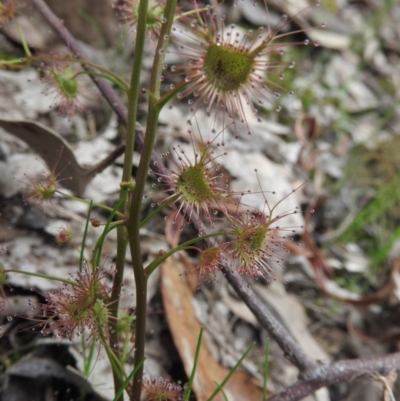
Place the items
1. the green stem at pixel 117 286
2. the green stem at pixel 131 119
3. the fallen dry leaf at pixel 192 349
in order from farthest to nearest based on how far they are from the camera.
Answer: the fallen dry leaf at pixel 192 349, the green stem at pixel 117 286, the green stem at pixel 131 119

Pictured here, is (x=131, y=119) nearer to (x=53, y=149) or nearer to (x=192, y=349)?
(x=53, y=149)

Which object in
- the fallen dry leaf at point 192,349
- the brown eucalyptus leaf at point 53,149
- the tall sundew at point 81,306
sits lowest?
the tall sundew at point 81,306

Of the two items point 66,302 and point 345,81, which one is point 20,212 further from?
point 345,81

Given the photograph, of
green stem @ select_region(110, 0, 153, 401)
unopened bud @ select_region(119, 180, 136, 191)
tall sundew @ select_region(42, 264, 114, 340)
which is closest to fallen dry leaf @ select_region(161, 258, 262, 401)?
green stem @ select_region(110, 0, 153, 401)

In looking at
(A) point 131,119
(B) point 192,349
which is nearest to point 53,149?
(A) point 131,119

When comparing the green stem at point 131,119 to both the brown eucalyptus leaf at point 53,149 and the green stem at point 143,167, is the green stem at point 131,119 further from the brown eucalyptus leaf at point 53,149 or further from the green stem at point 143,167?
the brown eucalyptus leaf at point 53,149

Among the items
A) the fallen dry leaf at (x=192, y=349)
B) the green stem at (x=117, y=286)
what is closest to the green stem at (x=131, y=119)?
the green stem at (x=117, y=286)
